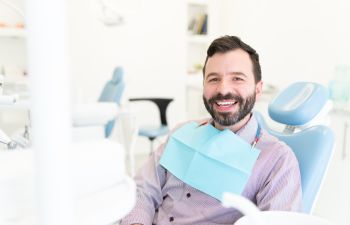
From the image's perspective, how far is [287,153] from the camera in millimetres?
1083

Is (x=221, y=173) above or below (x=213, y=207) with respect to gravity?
above

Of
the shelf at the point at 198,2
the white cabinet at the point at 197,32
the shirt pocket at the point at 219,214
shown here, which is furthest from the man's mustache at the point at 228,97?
the shelf at the point at 198,2

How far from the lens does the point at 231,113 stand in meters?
1.19

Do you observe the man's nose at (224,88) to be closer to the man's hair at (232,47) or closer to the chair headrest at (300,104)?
the man's hair at (232,47)

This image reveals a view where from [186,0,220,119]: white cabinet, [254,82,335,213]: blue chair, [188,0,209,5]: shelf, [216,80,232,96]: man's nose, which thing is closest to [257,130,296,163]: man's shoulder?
[254,82,335,213]: blue chair

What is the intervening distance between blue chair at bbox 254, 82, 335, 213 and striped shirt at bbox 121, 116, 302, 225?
0.10m

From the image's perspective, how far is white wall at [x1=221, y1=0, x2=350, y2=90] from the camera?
268cm

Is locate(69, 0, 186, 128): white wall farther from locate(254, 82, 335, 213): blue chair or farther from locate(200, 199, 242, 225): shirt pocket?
locate(200, 199, 242, 225): shirt pocket

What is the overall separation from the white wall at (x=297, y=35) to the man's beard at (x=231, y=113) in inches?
69.2

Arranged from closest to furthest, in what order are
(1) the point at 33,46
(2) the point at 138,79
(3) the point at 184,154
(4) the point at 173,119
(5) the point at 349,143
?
(1) the point at 33,46, (3) the point at 184,154, (5) the point at 349,143, (2) the point at 138,79, (4) the point at 173,119

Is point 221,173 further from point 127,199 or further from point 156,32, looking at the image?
point 156,32

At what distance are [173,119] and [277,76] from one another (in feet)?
4.84

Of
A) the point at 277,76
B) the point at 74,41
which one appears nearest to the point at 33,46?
the point at 277,76

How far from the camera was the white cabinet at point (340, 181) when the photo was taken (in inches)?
78.6
